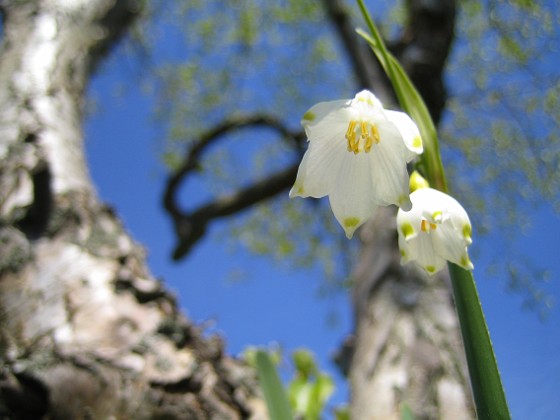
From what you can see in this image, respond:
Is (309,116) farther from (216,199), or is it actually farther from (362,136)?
(216,199)

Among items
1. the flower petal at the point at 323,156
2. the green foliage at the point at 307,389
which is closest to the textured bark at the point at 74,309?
the green foliage at the point at 307,389

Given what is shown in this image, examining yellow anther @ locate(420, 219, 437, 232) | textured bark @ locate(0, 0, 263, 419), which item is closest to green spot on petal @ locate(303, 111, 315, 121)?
yellow anther @ locate(420, 219, 437, 232)

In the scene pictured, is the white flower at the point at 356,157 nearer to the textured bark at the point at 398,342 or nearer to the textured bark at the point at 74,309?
the textured bark at the point at 74,309

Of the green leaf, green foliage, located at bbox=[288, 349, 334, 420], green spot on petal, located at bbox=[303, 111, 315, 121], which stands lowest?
green spot on petal, located at bbox=[303, 111, 315, 121]

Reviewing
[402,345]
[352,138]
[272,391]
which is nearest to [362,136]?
[352,138]

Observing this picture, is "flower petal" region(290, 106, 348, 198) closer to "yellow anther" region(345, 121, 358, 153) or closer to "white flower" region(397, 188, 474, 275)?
"yellow anther" region(345, 121, 358, 153)

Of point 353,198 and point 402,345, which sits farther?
point 402,345
